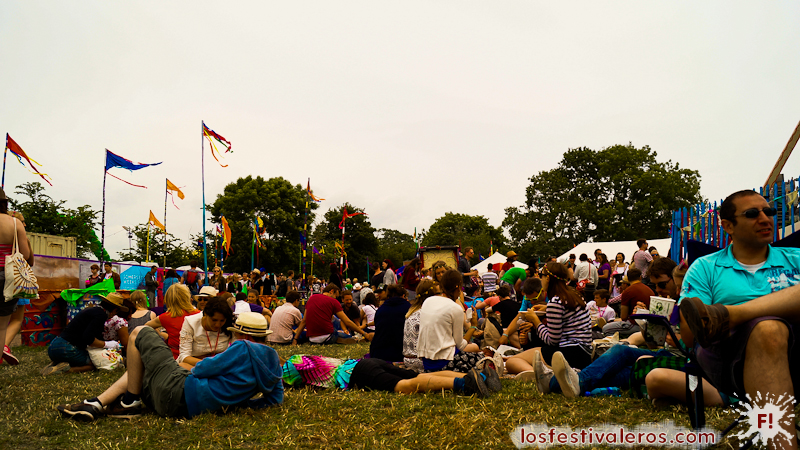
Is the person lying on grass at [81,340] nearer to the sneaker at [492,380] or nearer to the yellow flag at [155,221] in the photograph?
the sneaker at [492,380]

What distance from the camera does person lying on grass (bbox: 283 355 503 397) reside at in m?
5.02

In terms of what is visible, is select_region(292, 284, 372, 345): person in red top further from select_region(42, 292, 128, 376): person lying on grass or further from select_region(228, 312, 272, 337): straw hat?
select_region(228, 312, 272, 337): straw hat

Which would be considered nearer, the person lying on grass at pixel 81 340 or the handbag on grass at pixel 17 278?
the handbag on grass at pixel 17 278

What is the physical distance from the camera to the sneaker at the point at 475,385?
4.92 m

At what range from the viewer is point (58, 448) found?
3.75m

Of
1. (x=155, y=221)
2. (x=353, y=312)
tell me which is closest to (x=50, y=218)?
(x=155, y=221)

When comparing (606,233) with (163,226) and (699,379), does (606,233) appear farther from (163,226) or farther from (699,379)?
(699,379)

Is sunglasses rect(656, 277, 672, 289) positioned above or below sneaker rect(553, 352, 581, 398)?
above

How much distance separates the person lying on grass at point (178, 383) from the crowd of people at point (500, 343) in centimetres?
1

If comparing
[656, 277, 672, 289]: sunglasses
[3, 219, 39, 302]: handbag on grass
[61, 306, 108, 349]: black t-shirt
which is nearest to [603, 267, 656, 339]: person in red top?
[656, 277, 672, 289]: sunglasses

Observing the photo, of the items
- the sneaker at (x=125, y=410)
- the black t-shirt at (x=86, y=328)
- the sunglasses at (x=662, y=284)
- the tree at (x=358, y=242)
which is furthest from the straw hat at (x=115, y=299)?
the tree at (x=358, y=242)

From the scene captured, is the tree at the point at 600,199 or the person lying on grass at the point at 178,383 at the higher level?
the tree at the point at 600,199

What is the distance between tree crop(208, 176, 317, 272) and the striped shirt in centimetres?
4141

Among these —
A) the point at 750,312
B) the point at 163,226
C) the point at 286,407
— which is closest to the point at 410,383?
the point at 286,407
